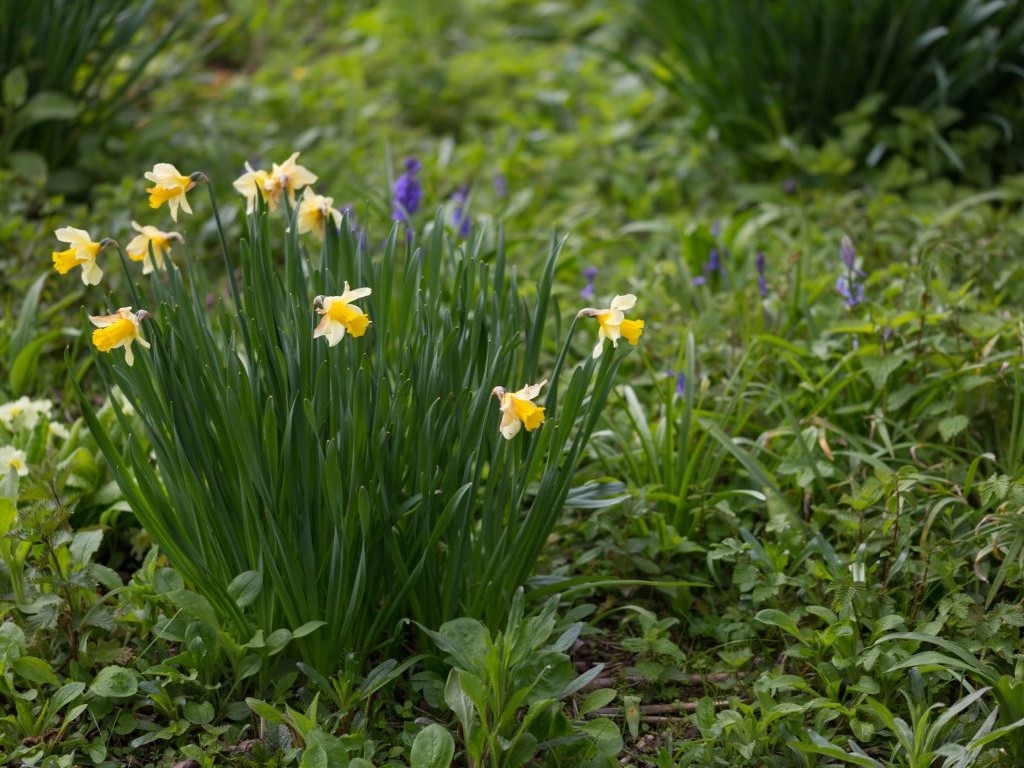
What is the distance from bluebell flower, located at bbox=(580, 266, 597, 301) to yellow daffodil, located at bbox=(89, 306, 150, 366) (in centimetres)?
144

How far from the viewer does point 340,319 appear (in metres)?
1.67

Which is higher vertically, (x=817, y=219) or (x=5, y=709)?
(x=817, y=219)

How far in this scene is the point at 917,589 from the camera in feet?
6.62

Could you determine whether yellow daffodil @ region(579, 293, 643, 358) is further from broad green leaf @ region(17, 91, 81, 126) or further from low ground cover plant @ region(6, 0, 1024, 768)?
broad green leaf @ region(17, 91, 81, 126)

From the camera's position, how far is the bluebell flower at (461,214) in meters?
3.06

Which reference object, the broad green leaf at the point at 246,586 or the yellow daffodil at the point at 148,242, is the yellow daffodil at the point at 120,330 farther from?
the broad green leaf at the point at 246,586

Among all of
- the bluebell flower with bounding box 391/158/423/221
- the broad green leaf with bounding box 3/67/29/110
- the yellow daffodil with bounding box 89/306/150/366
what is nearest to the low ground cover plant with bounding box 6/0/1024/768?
the yellow daffodil with bounding box 89/306/150/366

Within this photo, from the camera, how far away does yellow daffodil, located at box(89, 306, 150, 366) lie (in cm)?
172

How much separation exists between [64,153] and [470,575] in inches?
97.9

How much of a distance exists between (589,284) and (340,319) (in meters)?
1.47

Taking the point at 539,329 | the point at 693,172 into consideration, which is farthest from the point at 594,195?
the point at 539,329

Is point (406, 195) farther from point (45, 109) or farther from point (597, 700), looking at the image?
point (597, 700)

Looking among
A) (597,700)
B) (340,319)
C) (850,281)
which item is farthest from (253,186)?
(850,281)

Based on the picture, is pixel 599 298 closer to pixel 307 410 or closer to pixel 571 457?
pixel 571 457
